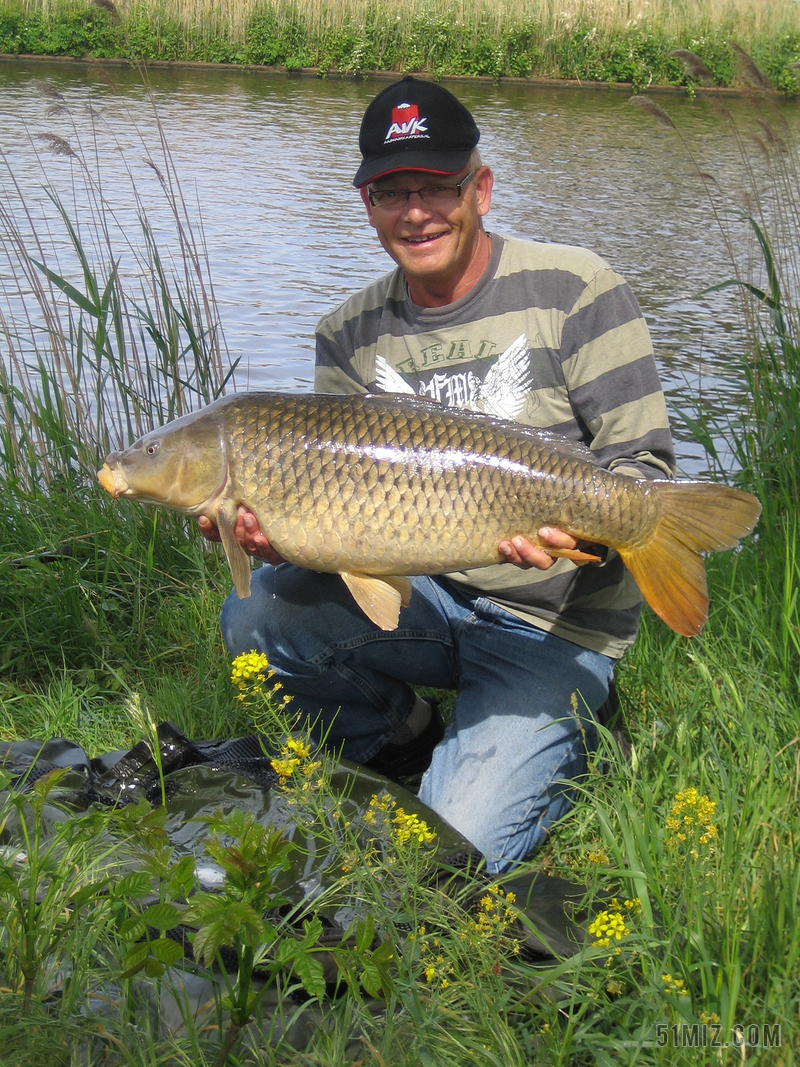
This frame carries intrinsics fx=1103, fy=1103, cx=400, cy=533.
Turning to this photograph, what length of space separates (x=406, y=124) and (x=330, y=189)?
23.8 feet

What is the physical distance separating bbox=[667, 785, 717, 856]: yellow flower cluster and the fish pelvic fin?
1.38ft

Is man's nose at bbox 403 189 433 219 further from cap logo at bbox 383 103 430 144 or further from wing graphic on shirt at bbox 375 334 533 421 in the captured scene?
wing graphic on shirt at bbox 375 334 533 421

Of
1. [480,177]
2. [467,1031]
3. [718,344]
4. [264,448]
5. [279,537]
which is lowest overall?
[718,344]

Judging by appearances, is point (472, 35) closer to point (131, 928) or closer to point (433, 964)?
point (433, 964)

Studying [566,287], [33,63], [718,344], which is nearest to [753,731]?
[566,287]

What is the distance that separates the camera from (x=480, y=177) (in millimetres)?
2172

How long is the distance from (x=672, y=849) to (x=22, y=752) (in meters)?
1.25

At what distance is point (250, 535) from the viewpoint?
196 centimetres

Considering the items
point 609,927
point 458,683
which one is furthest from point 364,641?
point 609,927

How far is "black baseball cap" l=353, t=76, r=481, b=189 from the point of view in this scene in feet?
6.75

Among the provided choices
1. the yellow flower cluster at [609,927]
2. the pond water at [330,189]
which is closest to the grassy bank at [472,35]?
the pond water at [330,189]

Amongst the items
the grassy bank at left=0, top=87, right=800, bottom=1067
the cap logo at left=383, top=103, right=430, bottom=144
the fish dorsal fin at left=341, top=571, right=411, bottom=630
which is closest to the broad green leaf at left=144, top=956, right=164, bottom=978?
the grassy bank at left=0, top=87, right=800, bottom=1067

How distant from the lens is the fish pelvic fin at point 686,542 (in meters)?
1.79

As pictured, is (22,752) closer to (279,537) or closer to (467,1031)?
(279,537)
